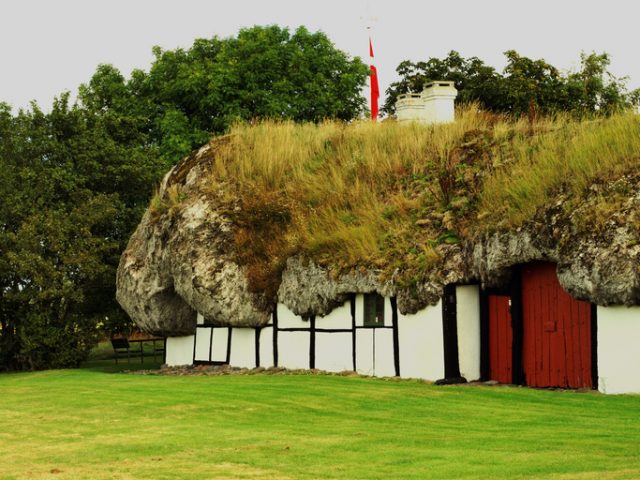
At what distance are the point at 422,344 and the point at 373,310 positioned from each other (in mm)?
2080

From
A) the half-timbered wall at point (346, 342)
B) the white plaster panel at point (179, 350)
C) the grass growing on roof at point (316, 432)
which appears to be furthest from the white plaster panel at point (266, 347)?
the grass growing on roof at point (316, 432)

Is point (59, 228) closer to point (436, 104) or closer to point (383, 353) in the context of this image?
point (436, 104)

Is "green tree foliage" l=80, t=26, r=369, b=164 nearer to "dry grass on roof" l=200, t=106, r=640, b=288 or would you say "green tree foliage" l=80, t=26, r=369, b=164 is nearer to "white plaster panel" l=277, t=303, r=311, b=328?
"dry grass on roof" l=200, t=106, r=640, b=288

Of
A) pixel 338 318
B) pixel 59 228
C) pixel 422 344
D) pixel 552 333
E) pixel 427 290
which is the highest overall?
pixel 59 228

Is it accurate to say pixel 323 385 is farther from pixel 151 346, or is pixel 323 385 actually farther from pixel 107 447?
pixel 151 346

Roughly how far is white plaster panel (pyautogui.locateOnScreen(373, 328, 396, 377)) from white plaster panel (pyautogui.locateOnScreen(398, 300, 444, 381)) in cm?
38

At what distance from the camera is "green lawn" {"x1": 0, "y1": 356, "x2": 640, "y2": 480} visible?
1413cm

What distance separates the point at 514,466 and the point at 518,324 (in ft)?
40.1

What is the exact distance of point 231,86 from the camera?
5494 centimetres

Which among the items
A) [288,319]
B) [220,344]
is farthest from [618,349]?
[220,344]

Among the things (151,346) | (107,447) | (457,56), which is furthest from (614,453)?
(457,56)

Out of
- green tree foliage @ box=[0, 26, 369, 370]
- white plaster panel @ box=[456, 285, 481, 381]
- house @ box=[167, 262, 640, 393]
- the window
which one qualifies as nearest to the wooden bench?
green tree foliage @ box=[0, 26, 369, 370]

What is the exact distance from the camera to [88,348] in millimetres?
39250

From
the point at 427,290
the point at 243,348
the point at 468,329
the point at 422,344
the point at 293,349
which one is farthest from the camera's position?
the point at 243,348
